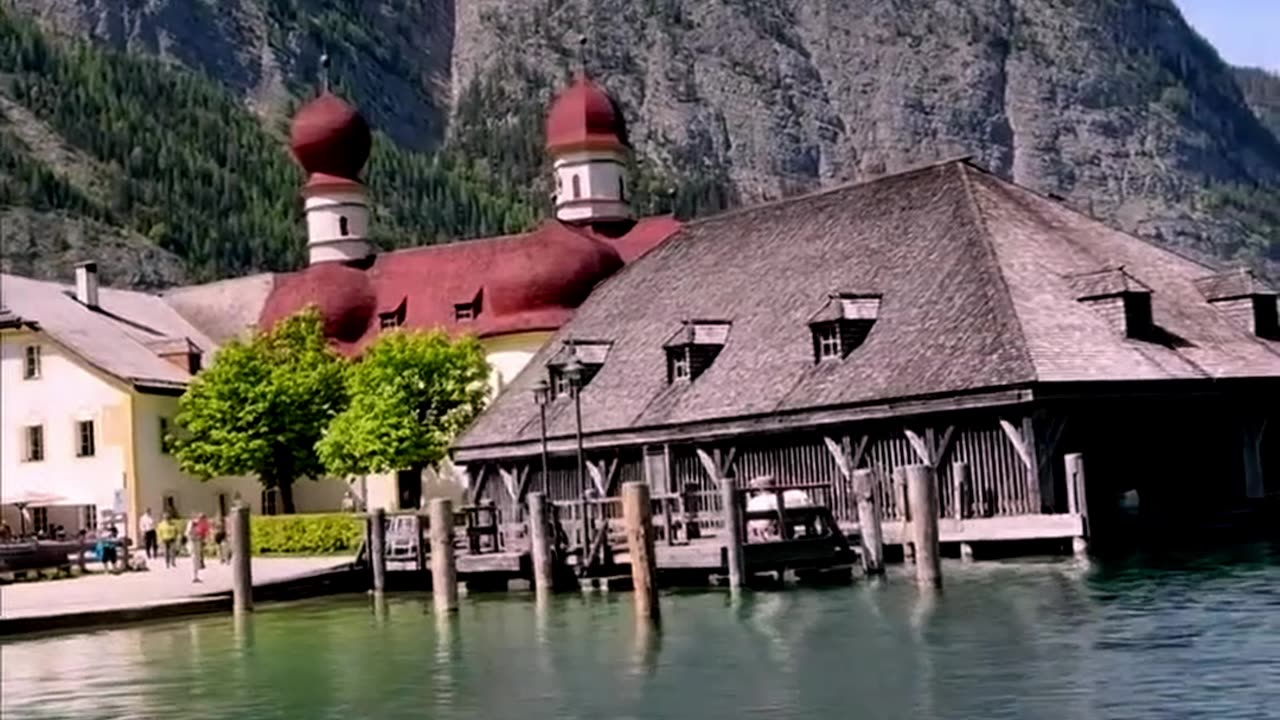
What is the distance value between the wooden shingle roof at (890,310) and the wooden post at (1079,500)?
6.77ft

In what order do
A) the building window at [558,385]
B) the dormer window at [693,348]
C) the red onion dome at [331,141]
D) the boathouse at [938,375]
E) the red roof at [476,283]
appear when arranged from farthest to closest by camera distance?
1. the red onion dome at [331,141]
2. the red roof at [476,283]
3. the building window at [558,385]
4. the dormer window at [693,348]
5. the boathouse at [938,375]

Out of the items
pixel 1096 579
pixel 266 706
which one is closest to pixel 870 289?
pixel 1096 579

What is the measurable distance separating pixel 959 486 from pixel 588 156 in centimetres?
3848

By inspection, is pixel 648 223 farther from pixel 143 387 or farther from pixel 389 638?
pixel 389 638

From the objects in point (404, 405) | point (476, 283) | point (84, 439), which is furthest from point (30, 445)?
point (476, 283)

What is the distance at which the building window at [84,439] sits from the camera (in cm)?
6291

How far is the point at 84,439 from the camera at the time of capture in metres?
Result: 64.0

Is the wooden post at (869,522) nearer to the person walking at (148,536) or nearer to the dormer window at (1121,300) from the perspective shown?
the dormer window at (1121,300)

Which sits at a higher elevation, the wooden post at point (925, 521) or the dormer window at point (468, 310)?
the dormer window at point (468, 310)

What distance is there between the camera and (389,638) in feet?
103

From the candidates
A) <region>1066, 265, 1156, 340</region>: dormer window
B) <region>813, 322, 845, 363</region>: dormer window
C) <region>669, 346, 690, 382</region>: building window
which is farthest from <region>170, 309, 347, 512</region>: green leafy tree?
<region>1066, 265, 1156, 340</region>: dormer window

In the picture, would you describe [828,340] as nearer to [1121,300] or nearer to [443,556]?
[1121,300]

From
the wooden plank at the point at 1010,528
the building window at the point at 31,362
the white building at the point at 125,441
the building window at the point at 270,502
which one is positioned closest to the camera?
the building window at the point at 31,362

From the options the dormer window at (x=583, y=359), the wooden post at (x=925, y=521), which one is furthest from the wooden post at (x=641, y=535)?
the dormer window at (x=583, y=359)
